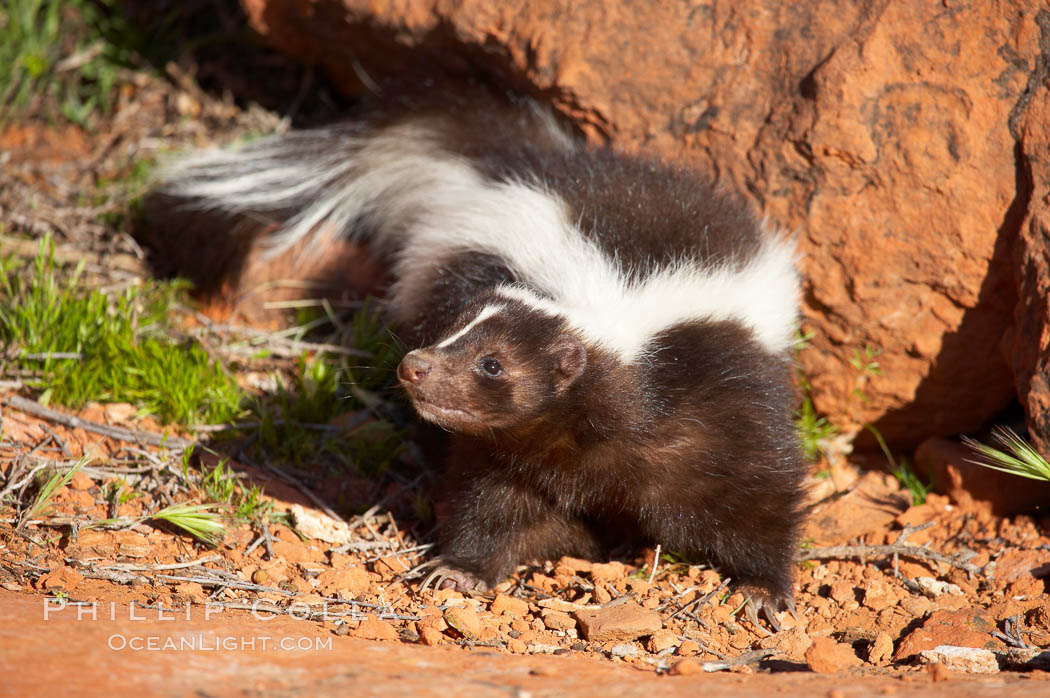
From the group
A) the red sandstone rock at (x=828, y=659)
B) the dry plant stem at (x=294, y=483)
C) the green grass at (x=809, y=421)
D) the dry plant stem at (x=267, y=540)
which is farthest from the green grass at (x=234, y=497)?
the green grass at (x=809, y=421)

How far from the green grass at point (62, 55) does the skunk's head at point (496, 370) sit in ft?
12.8

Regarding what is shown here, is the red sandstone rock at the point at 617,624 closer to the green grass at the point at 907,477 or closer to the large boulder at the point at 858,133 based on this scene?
the green grass at the point at 907,477

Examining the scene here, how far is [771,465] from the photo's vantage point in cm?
383

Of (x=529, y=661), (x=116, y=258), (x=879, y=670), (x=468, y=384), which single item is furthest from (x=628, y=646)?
(x=116, y=258)

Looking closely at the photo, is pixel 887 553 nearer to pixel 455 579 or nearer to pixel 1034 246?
pixel 1034 246

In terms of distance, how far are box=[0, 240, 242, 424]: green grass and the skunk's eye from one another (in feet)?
5.08

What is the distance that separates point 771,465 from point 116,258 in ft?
A: 11.8

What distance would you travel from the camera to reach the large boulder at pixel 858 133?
418cm

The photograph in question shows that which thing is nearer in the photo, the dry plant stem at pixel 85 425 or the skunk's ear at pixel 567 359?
the skunk's ear at pixel 567 359

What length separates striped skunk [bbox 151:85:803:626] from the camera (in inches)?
142

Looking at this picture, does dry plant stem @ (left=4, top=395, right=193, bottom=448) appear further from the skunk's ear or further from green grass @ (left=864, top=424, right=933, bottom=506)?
green grass @ (left=864, top=424, right=933, bottom=506)

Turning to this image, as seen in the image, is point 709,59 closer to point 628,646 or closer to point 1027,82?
point 1027,82

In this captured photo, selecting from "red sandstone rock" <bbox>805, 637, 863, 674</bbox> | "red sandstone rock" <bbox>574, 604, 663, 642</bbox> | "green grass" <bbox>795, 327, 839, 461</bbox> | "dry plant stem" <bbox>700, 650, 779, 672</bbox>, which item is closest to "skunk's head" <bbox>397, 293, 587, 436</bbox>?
"red sandstone rock" <bbox>574, 604, 663, 642</bbox>

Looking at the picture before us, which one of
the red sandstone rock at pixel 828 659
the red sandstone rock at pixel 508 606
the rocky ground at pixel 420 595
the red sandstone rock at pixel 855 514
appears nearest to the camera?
the rocky ground at pixel 420 595
